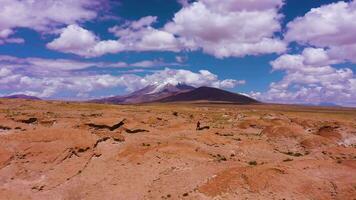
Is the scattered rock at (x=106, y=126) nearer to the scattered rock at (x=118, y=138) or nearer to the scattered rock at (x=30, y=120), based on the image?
the scattered rock at (x=118, y=138)

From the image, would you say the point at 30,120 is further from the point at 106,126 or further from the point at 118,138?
the point at 118,138

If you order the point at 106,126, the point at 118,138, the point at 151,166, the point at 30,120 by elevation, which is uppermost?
the point at 30,120

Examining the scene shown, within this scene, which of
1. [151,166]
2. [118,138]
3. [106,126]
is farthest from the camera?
[106,126]

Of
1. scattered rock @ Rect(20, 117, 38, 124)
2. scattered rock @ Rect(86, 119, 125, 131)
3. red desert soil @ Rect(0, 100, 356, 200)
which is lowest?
red desert soil @ Rect(0, 100, 356, 200)

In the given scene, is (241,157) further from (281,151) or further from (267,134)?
(267,134)

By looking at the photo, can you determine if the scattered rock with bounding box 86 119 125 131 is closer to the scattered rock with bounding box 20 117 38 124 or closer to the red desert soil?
the red desert soil

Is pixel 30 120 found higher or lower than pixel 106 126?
higher

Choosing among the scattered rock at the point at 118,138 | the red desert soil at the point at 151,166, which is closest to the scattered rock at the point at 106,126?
the red desert soil at the point at 151,166

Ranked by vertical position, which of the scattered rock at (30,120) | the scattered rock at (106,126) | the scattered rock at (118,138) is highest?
the scattered rock at (30,120)

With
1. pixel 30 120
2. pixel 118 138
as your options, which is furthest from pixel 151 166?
pixel 30 120

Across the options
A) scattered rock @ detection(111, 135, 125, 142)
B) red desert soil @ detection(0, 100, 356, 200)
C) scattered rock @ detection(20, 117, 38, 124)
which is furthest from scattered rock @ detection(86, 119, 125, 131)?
scattered rock @ detection(20, 117, 38, 124)

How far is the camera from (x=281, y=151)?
57.5 meters

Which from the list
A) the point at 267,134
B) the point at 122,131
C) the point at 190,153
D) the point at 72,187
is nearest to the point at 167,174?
the point at 190,153

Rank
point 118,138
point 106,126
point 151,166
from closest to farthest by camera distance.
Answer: point 151,166 < point 118,138 < point 106,126
